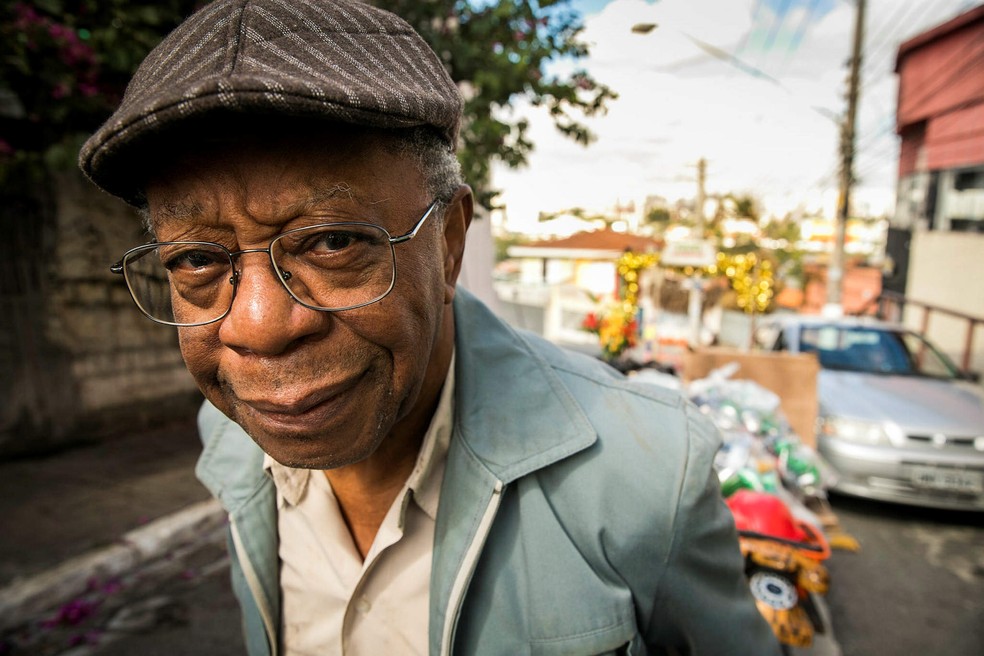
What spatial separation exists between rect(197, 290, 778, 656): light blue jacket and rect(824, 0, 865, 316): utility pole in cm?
1358

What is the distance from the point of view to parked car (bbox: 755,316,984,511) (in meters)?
4.45

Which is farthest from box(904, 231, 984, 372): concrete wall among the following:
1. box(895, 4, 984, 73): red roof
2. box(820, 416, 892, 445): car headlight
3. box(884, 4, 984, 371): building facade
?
box(820, 416, 892, 445): car headlight

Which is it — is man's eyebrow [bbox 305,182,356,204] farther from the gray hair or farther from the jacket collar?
the jacket collar

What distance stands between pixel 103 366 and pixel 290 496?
216 inches

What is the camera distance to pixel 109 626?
320cm

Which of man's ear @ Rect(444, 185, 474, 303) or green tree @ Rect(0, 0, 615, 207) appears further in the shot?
green tree @ Rect(0, 0, 615, 207)

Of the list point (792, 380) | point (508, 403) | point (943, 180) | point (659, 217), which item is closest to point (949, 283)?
point (943, 180)

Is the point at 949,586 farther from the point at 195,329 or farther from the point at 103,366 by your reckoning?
the point at 103,366

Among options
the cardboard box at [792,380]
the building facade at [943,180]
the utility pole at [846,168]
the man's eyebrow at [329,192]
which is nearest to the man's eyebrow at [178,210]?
the man's eyebrow at [329,192]

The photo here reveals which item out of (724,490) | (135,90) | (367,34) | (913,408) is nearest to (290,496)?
(135,90)

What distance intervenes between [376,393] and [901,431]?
5054 mm

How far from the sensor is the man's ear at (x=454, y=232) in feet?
3.83

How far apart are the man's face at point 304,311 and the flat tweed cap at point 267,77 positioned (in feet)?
0.23

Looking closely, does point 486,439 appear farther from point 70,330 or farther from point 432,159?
point 70,330
